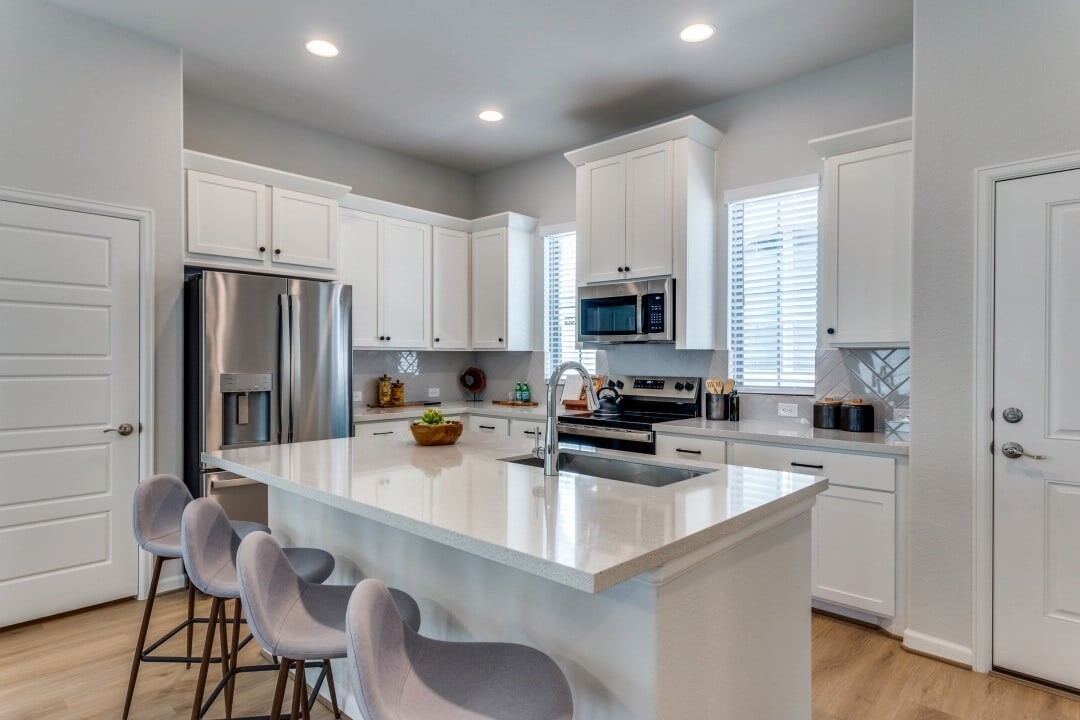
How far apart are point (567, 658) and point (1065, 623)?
2.12 meters

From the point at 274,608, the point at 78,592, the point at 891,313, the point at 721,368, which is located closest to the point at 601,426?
the point at 721,368

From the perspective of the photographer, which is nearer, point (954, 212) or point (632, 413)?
point (954, 212)

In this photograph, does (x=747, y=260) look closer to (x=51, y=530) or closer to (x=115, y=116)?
(x=115, y=116)

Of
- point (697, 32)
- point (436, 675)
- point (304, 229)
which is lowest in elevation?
point (436, 675)

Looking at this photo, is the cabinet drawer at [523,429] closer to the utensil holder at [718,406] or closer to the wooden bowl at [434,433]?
the utensil holder at [718,406]

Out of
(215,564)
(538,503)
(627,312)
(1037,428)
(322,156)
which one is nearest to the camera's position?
(538,503)

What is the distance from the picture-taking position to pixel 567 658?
1540 millimetres

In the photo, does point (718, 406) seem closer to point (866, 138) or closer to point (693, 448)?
point (693, 448)

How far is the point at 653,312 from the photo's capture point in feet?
12.7

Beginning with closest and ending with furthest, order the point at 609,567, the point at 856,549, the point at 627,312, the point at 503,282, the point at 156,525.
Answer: the point at 609,567 → the point at 156,525 → the point at 856,549 → the point at 627,312 → the point at 503,282

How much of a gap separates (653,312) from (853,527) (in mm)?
1618

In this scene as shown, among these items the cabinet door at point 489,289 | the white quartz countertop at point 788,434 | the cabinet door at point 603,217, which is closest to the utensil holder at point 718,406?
the white quartz countertop at point 788,434

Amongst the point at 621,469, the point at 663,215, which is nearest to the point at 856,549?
the point at 621,469

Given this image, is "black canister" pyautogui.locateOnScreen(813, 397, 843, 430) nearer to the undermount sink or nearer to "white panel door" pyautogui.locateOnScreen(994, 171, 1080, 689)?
"white panel door" pyautogui.locateOnScreen(994, 171, 1080, 689)
